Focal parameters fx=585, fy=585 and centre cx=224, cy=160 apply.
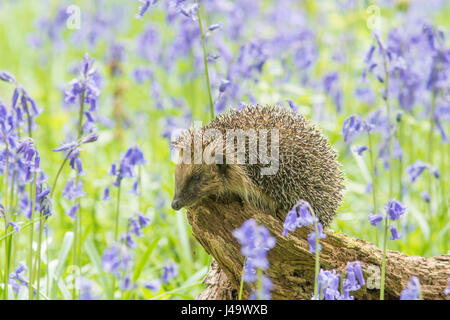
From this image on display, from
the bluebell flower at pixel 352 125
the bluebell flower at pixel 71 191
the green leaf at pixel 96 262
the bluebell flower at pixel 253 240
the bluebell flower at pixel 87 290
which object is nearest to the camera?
the bluebell flower at pixel 253 240

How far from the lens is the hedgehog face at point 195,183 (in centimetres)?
470

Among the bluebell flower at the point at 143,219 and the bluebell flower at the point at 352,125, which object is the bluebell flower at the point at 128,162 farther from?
the bluebell flower at the point at 352,125

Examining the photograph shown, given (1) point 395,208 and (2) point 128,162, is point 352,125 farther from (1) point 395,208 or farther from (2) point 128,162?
(2) point 128,162

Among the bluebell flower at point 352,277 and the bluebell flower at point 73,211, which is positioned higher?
the bluebell flower at point 73,211

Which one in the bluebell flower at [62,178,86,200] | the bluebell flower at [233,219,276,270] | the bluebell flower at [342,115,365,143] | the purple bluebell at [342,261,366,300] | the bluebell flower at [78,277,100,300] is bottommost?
the bluebell flower at [78,277,100,300]

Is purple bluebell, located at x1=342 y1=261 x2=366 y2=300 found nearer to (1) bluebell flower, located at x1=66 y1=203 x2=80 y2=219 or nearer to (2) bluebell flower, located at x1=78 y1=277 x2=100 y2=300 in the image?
(2) bluebell flower, located at x1=78 y1=277 x2=100 y2=300

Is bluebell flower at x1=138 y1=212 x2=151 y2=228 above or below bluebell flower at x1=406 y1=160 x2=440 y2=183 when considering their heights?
below

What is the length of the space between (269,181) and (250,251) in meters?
1.73

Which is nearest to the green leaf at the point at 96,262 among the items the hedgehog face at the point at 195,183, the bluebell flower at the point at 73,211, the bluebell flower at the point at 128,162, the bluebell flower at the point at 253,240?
the bluebell flower at the point at 73,211

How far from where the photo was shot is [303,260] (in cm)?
432

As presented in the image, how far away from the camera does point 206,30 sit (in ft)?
17.0

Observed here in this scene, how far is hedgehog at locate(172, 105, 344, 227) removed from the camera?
185 inches

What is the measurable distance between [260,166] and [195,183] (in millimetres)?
552

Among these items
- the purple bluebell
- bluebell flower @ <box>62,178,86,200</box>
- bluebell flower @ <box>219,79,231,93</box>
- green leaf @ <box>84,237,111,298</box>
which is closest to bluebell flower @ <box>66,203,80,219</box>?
bluebell flower @ <box>62,178,86,200</box>
